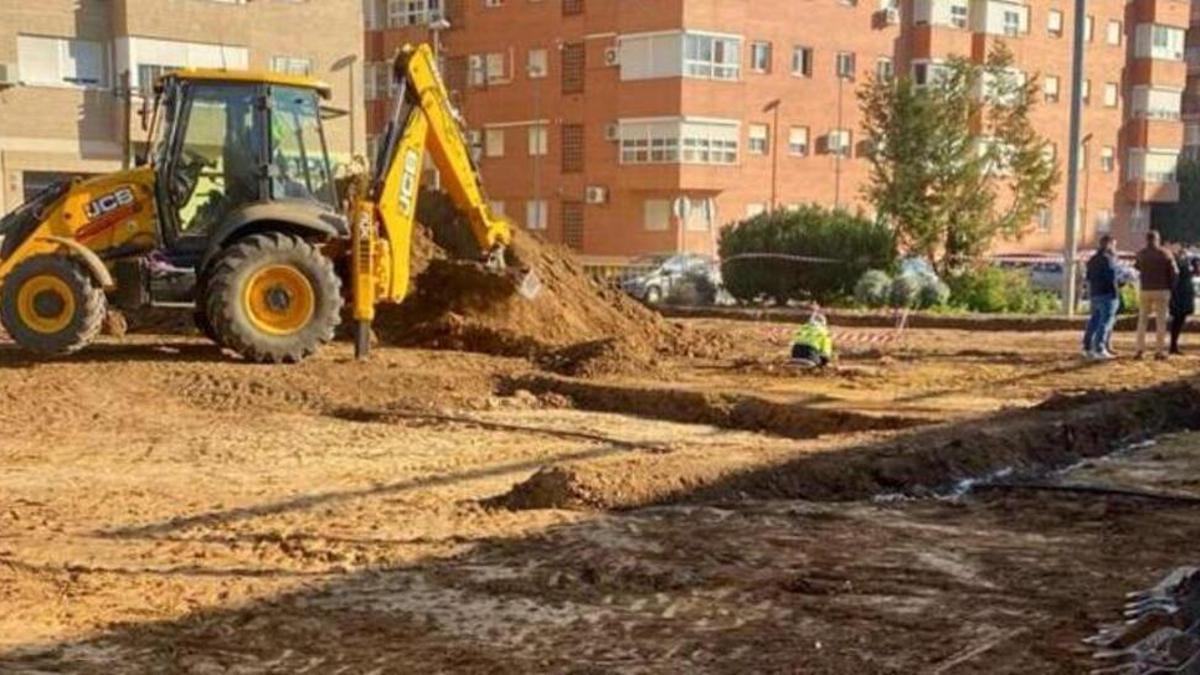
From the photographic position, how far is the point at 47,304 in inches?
558

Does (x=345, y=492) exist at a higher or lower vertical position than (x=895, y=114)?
lower

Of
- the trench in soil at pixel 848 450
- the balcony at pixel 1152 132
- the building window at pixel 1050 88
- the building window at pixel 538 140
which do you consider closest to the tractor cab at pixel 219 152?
the trench in soil at pixel 848 450

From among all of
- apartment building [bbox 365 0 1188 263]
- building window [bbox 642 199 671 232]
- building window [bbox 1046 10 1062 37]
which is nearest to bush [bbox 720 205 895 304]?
apartment building [bbox 365 0 1188 263]

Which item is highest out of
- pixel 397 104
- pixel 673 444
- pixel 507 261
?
pixel 397 104

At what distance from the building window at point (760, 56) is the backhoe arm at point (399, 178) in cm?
3348

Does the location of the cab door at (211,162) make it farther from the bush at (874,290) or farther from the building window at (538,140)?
the building window at (538,140)

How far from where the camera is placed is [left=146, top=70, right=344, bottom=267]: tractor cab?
14.5m

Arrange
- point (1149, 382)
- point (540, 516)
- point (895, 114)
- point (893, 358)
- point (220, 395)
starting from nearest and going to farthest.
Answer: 1. point (540, 516)
2. point (220, 395)
3. point (1149, 382)
4. point (893, 358)
5. point (895, 114)

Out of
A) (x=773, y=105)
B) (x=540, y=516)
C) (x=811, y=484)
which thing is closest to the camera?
(x=540, y=516)

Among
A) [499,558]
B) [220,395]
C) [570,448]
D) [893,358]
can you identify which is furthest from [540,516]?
[893,358]

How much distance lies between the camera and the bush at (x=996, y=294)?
28547 mm

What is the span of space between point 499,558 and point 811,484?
2.94 m

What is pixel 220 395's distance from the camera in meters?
13.5

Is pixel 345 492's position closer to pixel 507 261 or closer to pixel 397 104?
pixel 397 104
